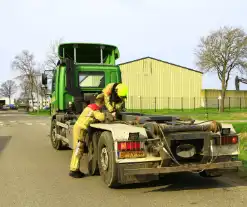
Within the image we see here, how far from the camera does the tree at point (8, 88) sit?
118 metres

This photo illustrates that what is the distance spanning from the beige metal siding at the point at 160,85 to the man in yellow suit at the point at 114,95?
4068 cm

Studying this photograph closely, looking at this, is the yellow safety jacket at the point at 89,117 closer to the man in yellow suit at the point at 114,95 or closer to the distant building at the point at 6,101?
the man in yellow suit at the point at 114,95

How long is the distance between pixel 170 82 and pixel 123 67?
7280mm

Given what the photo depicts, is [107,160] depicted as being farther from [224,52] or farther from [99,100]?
[224,52]

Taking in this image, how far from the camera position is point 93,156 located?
682cm

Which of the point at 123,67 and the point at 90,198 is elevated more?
the point at 123,67

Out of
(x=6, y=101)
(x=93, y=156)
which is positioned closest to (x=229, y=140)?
(x=93, y=156)

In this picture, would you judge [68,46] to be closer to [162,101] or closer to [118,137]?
[118,137]

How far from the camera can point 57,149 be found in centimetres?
1131

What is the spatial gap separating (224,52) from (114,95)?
3759 cm

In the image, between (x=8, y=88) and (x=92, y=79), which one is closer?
(x=92, y=79)

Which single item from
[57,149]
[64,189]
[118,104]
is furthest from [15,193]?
[57,149]

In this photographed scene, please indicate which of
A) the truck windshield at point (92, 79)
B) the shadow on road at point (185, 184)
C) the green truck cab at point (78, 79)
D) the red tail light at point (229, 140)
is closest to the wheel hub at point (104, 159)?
the shadow on road at point (185, 184)

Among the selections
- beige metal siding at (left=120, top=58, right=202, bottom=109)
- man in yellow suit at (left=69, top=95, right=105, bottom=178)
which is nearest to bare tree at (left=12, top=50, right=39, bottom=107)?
beige metal siding at (left=120, top=58, right=202, bottom=109)
